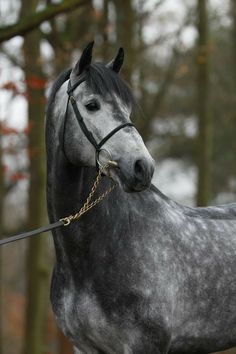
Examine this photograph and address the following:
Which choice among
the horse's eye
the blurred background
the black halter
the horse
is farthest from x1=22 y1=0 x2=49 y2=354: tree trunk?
the horse's eye

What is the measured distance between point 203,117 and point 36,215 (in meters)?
4.08

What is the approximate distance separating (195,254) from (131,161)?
3.75ft

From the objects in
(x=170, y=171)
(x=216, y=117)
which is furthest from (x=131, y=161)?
(x=170, y=171)

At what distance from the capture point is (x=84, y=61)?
183 inches

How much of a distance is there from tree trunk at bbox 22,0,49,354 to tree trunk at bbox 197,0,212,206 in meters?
3.36

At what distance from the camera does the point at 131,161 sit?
426 cm

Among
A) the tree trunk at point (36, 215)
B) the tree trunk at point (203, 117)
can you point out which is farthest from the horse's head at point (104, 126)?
the tree trunk at point (203, 117)

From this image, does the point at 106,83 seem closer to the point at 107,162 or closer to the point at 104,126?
the point at 104,126

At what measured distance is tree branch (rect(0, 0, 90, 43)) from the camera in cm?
688

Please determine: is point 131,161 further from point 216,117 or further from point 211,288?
point 216,117

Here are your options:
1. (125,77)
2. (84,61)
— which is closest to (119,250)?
(84,61)

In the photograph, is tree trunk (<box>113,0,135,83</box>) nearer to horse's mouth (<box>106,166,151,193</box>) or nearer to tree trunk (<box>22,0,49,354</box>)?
tree trunk (<box>22,0,49,354</box>)

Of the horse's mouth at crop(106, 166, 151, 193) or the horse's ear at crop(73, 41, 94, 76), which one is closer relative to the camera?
the horse's mouth at crop(106, 166, 151, 193)

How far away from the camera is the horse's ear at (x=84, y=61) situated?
4.58 m
